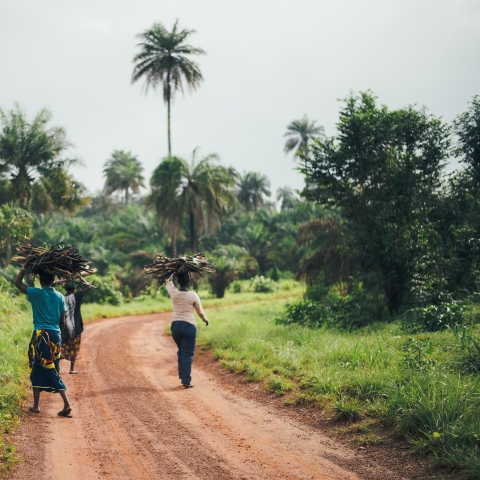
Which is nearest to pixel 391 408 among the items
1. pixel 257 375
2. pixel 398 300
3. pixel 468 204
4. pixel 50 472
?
pixel 257 375

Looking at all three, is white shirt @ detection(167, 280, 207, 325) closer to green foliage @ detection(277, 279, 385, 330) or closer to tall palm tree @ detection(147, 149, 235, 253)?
green foliage @ detection(277, 279, 385, 330)

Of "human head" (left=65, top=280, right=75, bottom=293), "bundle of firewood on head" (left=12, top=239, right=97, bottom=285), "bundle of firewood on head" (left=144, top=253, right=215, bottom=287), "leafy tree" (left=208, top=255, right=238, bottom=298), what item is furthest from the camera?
"leafy tree" (left=208, top=255, right=238, bottom=298)

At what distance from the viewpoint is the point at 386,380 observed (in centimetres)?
658

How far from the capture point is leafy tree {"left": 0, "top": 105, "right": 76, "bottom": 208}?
83.3 ft

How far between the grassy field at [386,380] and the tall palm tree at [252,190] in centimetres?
5373

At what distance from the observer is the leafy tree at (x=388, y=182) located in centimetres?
1461

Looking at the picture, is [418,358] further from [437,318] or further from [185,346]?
[437,318]

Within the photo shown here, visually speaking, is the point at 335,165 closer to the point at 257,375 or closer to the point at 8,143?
the point at 257,375

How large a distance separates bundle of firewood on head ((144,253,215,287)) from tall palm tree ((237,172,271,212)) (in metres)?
55.1

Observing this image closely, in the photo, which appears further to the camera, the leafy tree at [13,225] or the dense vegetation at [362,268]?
the leafy tree at [13,225]

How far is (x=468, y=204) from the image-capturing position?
49.0 feet

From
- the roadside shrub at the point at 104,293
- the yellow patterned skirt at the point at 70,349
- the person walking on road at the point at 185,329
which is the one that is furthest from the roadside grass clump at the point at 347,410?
the roadside shrub at the point at 104,293

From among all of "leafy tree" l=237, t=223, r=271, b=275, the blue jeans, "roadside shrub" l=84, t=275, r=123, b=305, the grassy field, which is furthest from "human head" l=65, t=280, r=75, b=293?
"leafy tree" l=237, t=223, r=271, b=275

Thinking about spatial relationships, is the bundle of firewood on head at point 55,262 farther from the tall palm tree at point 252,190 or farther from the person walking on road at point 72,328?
the tall palm tree at point 252,190
